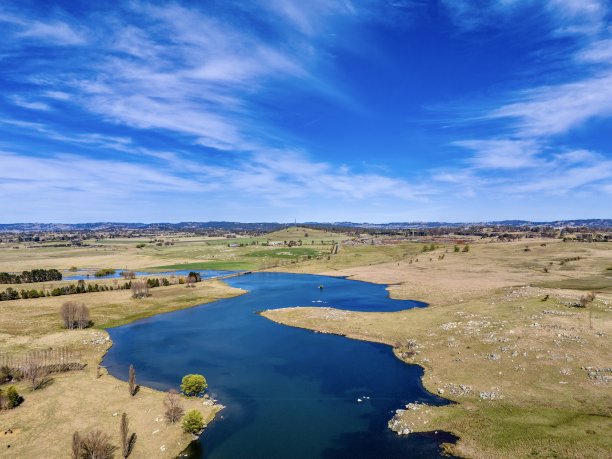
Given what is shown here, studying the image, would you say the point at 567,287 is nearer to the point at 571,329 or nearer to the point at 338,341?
the point at 571,329

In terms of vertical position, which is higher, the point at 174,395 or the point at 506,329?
the point at 506,329

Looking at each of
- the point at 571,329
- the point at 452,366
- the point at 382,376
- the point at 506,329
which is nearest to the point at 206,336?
the point at 382,376

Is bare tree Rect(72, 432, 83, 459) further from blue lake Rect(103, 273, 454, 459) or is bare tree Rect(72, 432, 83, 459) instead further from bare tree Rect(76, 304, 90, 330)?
bare tree Rect(76, 304, 90, 330)

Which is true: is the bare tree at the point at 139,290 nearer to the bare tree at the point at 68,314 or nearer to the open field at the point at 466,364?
the open field at the point at 466,364

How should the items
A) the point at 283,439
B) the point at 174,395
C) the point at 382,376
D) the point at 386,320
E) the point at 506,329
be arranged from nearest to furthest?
the point at 283,439, the point at 174,395, the point at 382,376, the point at 506,329, the point at 386,320

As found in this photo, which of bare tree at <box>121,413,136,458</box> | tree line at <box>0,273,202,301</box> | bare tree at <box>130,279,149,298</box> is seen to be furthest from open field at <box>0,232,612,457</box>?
tree line at <box>0,273,202,301</box>

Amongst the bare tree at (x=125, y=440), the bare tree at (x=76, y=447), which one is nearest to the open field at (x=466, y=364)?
the bare tree at (x=125, y=440)
